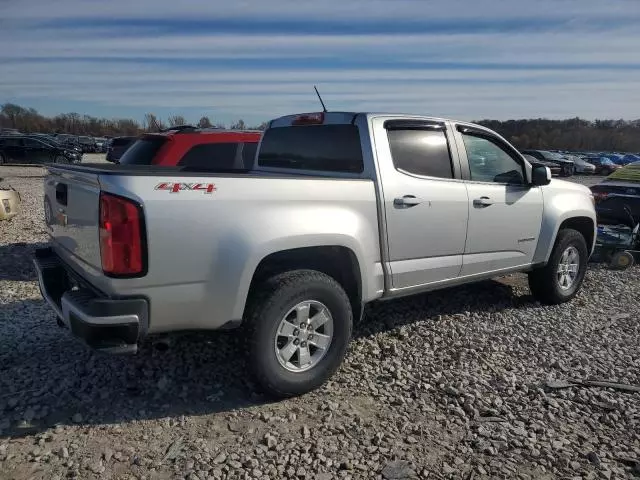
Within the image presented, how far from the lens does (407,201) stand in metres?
4.11

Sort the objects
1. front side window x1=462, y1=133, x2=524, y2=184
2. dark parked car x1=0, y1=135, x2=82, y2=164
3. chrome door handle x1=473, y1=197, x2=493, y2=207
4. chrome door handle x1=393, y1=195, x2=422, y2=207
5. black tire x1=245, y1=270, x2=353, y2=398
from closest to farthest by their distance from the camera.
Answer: black tire x1=245, y1=270, x2=353, y2=398 < chrome door handle x1=393, y1=195, x2=422, y2=207 < chrome door handle x1=473, y1=197, x2=493, y2=207 < front side window x1=462, y1=133, x2=524, y2=184 < dark parked car x1=0, y1=135, x2=82, y2=164

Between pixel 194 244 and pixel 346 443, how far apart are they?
1.44m

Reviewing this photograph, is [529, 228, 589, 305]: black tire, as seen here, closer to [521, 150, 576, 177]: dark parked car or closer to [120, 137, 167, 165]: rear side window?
[120, 137, 167, 165]: rear side window

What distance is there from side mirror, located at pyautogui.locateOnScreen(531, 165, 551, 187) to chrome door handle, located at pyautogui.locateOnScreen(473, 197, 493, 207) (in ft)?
2.28

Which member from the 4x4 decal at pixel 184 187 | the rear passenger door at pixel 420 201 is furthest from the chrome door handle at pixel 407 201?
the 4x4 decal at pixel 184 187

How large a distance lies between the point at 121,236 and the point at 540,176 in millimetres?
3899

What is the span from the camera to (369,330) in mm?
4965

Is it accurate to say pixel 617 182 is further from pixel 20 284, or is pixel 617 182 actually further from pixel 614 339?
pixel 20 284

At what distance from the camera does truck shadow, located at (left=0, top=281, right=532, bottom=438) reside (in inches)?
134

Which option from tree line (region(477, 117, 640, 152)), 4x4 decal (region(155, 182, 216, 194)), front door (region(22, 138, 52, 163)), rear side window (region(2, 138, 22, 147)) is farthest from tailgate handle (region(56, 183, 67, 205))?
tree line (region(477, 117, 640, 152))

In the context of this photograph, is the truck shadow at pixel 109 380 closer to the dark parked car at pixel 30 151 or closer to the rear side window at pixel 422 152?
the rear side window at pixel 422 152

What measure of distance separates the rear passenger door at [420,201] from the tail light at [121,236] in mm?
1815

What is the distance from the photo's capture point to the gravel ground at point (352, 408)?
298 centimetres

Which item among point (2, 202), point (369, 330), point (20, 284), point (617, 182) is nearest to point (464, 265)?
point (369, 330)
